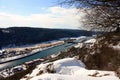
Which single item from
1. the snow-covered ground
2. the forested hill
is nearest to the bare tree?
the snow-covered ground

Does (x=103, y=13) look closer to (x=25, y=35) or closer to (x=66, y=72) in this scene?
(x=66, y=72)

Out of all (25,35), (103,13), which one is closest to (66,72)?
(103,13)

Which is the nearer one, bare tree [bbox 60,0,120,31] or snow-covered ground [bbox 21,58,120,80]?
bare tree [bbox 60,0,120,31]

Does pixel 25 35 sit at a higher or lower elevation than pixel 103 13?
lower

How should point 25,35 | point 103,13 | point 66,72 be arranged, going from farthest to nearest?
point 25,35
point 66,72
point 103,13

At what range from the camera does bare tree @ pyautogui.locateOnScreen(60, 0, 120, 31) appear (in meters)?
5.48

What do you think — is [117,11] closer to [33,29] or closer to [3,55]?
[3,55]

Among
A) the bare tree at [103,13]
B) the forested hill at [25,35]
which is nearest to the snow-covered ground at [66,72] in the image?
the bare tree at [103,13]

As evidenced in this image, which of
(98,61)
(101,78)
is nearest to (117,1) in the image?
(101,78)

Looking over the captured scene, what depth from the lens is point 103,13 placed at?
227 inches

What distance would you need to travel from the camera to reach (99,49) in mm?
18328

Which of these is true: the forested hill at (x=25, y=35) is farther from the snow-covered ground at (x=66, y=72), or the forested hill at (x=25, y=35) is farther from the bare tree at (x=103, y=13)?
the bare tree at (x=103, y=13)

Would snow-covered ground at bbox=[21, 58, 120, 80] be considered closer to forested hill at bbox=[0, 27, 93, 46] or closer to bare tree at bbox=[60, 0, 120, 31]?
bare tree at bbox=[60, 0, 120, 31]

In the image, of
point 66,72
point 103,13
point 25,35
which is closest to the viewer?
point 103,13
